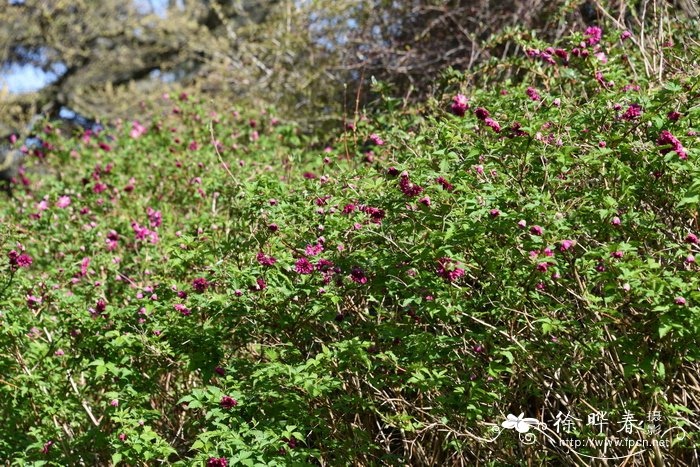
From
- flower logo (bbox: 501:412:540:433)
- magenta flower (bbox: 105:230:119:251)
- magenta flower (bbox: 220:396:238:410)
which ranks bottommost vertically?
flower logo (bbox: 501:412:540:433)

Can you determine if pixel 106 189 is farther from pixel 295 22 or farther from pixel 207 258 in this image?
pixel 295 22

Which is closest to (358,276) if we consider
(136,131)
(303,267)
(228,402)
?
(303,267)

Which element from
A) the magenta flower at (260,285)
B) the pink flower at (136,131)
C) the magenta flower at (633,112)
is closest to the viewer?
the magenta flower at (633,112)

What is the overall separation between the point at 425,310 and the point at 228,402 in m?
0.85

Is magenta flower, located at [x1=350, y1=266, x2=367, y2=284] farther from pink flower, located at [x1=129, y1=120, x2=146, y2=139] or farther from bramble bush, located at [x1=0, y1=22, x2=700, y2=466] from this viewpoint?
pink flower, located at [x1=129, y1=120, x2=146, y2=139]

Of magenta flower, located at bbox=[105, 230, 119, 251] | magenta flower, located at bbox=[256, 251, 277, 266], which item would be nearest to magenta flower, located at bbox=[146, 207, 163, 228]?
magenta flower, located at bbox=[105, 230, 119, 251]

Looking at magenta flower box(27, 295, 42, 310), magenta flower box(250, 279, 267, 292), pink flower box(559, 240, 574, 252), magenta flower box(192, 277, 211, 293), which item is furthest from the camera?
magenta flower box(27, 295, 42, 310)

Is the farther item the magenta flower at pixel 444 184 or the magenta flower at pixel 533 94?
the magenta flower at pixel 533 94

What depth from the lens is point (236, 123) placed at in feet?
23.2

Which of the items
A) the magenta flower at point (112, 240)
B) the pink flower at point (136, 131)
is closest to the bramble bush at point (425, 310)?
the magenta flower at point (112, 240)

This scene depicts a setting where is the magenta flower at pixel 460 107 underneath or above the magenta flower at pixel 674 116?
above

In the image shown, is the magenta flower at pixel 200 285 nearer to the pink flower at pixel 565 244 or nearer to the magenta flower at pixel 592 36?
the pink flower at pixel 565 244

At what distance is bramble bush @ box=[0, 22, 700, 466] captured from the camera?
298 centimetres

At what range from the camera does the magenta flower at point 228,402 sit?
3.23 meters
